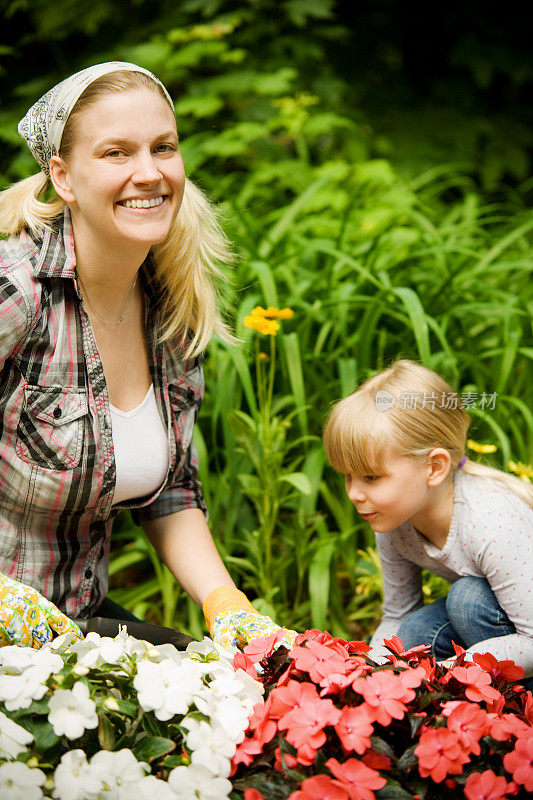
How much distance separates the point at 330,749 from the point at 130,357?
0.90 meters

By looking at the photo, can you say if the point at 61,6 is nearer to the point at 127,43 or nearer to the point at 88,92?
the point at 127,43

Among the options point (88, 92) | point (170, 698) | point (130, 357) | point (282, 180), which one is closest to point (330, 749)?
point (170, 698)

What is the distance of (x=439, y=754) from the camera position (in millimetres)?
1014

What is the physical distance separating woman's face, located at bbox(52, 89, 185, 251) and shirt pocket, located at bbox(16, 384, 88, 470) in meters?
0.31

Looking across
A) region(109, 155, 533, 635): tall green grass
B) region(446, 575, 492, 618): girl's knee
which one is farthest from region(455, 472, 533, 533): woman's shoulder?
region(109, 155, 533, 635): tall green grass

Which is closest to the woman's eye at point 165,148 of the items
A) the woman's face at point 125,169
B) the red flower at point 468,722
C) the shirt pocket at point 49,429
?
the woman's face at point 125,169

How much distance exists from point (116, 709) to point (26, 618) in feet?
1.17

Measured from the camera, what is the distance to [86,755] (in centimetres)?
108

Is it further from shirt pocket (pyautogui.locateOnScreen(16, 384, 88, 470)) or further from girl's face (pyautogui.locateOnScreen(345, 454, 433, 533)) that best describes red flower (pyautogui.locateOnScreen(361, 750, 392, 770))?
shirt pocket (pyautogui.locateOnScreen(16, 384, 88, 470))

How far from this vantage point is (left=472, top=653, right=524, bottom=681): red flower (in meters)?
1.21

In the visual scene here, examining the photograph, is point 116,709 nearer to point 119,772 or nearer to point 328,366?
point 119,772

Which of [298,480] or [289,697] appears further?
[298,480]

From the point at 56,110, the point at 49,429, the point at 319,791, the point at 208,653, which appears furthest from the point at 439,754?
the point at 56,110

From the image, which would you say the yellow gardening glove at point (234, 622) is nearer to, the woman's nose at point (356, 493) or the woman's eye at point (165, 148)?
the woman's nose at point (356, 493)
